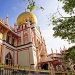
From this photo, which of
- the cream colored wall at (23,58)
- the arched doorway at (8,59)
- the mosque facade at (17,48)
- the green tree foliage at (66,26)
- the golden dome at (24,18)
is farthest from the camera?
the golden dome at (24,18)

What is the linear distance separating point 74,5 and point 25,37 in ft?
56.6

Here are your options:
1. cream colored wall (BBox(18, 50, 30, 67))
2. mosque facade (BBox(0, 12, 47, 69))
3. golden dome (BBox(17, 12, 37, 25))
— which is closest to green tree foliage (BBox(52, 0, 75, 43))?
mosque facade (BBox(0, 12, 47, 69))

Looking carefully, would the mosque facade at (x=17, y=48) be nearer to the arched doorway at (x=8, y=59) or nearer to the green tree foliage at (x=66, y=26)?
the arched doorway at (x=8, y=59)

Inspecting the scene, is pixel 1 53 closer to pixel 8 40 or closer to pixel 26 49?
pixel 8 40

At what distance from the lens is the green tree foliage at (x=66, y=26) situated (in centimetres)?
619

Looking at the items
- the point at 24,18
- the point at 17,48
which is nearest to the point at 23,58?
the point at 17,48

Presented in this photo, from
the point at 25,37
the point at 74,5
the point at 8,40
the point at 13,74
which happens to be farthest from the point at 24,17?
the point at 74,5

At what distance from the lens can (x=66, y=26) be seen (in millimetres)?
6449

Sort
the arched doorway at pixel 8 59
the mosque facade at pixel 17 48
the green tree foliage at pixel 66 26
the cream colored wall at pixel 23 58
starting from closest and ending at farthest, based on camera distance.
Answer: the green tree foliage at pixel 66 26 → the mosque facade at pixel 17 48 → the arched doorway at pixel 8 59 → the cream colored wall at pixel 23 58

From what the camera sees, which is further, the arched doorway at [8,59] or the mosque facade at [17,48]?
the arched doorway at [8,59]

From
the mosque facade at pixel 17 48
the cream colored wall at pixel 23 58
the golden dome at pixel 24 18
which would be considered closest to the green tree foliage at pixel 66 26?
the mosque facade at pixel 17 48

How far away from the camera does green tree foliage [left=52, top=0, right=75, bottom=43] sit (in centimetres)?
619

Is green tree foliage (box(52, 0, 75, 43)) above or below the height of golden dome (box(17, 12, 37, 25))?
below

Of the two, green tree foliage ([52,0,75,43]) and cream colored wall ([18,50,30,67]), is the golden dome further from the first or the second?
green tree foliage ([52,0,75,43])
